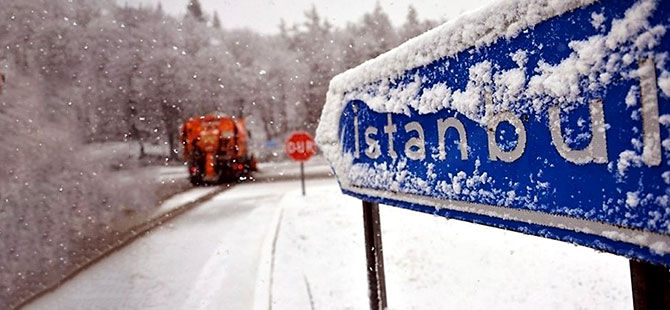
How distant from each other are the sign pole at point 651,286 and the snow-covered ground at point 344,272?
8.66ft

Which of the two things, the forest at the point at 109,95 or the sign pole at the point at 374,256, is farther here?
the forest at the point at 109,95

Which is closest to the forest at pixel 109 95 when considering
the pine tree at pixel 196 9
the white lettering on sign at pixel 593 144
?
the pine tree at pixel 196 9

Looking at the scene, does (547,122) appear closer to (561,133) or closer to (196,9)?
(561,133)

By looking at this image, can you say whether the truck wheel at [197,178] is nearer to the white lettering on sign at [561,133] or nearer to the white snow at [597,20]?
the white lettering on sign at [561,133]

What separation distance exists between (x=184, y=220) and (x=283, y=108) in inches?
1675

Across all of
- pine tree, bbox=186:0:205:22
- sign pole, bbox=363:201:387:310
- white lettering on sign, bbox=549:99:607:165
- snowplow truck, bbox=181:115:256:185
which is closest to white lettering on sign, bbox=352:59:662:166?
white lettering on sign, bbox=549:99:607:165

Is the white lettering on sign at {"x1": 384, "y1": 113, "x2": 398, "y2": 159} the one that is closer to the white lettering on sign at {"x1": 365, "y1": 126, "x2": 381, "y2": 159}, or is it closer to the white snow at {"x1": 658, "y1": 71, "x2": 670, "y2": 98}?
the white lettering on sign at {"x1": 365, "y1": 126, "x2": 381, "y2": 159}

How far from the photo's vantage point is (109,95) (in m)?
36.6

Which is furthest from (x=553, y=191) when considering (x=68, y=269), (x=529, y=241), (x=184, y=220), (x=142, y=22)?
(x=142, y=22)

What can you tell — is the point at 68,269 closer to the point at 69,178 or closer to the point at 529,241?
the point at 529,241

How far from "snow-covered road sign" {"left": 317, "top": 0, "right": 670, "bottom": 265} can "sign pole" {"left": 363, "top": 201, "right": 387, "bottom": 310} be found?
48cm

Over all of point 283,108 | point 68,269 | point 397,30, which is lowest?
point 68,269

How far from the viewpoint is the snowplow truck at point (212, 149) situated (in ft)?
72.2

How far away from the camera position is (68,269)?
21.8 ft
